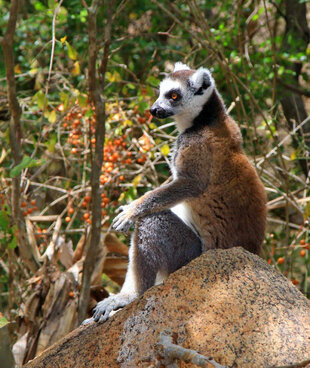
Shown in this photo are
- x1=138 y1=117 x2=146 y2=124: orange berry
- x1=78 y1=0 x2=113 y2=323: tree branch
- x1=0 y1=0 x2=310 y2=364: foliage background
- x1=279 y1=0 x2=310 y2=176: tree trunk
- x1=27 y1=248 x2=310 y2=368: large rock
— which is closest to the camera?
x1=27 y1=248 x2=310 y2=368: large rock

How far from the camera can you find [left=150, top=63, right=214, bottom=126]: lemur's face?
161 inches

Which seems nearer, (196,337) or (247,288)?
(196,337)

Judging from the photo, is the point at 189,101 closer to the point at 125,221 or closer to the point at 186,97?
the point at 186,97

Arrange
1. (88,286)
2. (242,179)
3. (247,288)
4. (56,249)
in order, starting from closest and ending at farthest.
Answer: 1. (247,288)
2. (242,179)
3. (88,286)
4. (56,249)

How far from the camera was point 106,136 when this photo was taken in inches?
229

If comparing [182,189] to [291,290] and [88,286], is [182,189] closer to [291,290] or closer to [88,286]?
[291,290]

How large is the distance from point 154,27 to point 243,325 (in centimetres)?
539

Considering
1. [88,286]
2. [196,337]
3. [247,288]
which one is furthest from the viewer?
[88,286]

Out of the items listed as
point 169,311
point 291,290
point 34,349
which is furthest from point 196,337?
point 34,349

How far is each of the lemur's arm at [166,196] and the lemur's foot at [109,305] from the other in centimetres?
44

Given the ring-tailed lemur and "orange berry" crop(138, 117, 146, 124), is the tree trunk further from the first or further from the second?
the ring-tailed lemur

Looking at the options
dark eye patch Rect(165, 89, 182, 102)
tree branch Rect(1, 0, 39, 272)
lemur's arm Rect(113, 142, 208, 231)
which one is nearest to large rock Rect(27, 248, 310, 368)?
lemur's arm Rect(113, 142, 208, 231)

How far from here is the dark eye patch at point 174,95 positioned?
13.7ft

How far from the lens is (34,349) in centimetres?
471
